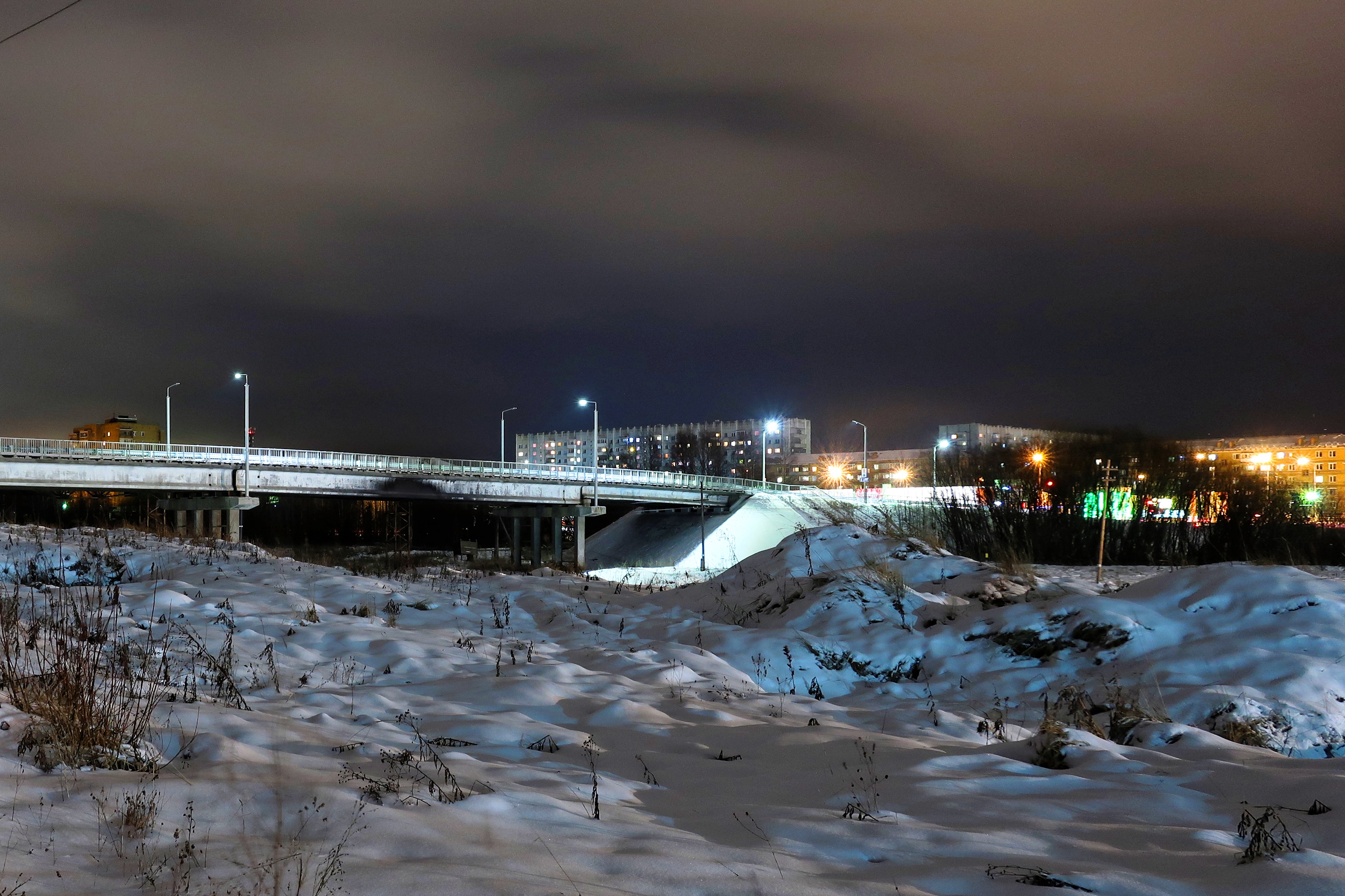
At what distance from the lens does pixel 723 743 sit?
598cm

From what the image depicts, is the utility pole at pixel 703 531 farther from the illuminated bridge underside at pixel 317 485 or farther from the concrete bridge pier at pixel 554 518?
the concrete bridge pier at pixel 554 518

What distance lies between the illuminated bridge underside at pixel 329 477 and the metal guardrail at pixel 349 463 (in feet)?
0.20

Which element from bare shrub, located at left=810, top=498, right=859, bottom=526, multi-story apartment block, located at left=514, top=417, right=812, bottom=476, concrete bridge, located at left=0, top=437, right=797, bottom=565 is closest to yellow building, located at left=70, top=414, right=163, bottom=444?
multi-story apartment block, located at left=514, top=417, right=812, bottom=476

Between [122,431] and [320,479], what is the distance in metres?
128

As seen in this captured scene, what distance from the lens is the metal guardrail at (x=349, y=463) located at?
4444 centimetres

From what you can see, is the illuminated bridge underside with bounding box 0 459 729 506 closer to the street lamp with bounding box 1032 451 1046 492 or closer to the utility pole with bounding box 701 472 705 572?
the utility pole with bounding box 701 472 705 572

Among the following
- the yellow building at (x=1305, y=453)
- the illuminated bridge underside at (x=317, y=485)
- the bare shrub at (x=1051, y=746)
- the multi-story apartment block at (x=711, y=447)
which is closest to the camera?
the bare shrub at (x=1051, y=746)

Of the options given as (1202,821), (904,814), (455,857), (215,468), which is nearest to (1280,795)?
(1202,821)

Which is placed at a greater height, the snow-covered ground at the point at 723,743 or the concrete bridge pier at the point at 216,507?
the snow-covered ground at the point at 723,743

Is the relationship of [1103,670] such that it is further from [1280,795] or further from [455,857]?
[455,857]

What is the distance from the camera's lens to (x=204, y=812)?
3799mm

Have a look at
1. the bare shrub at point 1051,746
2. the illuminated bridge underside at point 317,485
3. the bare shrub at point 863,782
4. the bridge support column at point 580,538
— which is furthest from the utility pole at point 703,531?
the bare shrub at point 863,782

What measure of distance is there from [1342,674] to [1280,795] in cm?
462

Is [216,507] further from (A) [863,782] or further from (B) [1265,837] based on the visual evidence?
(B) [1265,837]
